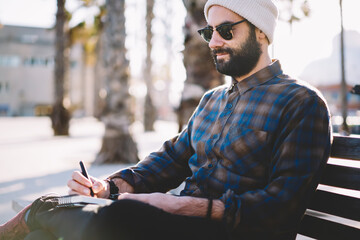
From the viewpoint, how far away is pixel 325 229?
1.95 metres

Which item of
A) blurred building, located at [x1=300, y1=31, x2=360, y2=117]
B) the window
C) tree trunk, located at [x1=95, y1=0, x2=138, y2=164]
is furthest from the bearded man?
the window

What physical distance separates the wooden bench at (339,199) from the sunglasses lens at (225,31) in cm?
79

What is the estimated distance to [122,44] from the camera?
28.0ft

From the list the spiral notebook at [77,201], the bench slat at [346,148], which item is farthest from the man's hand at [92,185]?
the bench slat at [346,148]

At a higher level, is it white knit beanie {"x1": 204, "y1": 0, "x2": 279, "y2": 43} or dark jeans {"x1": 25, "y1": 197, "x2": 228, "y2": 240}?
white knit beanie {"x1": 204, "y1": 0, "x2": 279, "y2": 43}

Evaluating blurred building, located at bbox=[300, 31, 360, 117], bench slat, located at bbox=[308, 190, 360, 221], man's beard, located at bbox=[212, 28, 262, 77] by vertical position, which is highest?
blurred building, located at bbox=[300, 31, 360, 117]

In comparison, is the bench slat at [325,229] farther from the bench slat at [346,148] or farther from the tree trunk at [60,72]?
the tree trunk at [60,72]

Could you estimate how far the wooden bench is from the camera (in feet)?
6.01

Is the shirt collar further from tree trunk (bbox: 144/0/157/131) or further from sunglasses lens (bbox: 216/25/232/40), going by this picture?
tree trunk (bbox: 144/0/157/131)

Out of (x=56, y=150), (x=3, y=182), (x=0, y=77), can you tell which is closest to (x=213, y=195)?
(x=3, y=182)

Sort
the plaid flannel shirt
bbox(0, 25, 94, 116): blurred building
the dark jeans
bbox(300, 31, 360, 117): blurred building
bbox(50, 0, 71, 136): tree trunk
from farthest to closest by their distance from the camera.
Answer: bbox(0, 25, 94, 116): blurred building → bbox(300, 31, 360, 117): blurred building → bbox(50, 0, 71, 136): tree trunk → the plaid flannel shirt → the dark jeans

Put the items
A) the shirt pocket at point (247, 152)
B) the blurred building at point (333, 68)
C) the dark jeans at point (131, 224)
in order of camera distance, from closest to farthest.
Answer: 1. the dark jeans at point (131, 224)
2. the shirt pocket at point (247, 152)
3. the blurred building at point (333, 68)

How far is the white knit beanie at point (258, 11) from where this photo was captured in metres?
2.18

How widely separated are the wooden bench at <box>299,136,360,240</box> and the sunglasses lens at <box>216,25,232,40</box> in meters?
0.79
